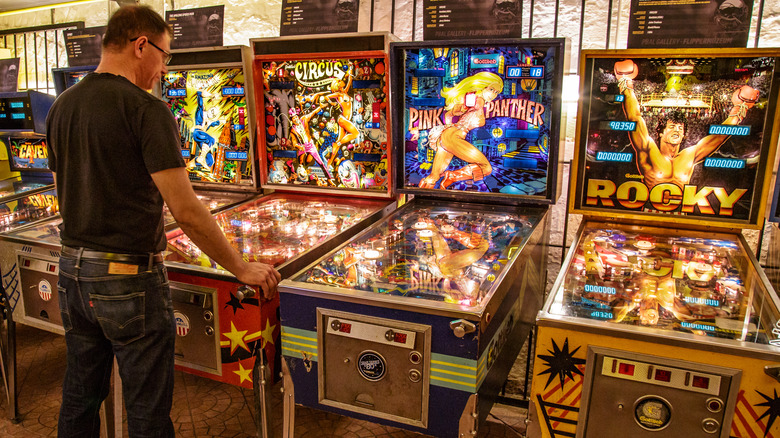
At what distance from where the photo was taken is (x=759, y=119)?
2090 millimetres

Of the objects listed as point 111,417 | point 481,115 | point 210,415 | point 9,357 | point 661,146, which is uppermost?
point 481,115

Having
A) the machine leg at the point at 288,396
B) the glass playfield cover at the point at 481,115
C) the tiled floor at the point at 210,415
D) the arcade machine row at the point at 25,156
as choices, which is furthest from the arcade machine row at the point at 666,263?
the arcade machine row at the point at 25,156

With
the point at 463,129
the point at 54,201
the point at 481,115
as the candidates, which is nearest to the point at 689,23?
the point at 481,115

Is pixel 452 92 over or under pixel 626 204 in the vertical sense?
over

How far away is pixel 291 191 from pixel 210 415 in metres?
1.32

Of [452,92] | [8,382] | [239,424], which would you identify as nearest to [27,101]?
[8,382]

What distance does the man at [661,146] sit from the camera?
220 centimetres

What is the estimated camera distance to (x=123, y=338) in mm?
1655

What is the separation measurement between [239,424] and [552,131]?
211 centimetres

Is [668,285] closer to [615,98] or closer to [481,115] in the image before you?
[615,98]

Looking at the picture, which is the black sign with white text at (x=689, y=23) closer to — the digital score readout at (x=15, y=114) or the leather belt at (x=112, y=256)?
the leather belt at (x=112, y=256)

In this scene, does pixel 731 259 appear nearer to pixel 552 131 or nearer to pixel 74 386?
pixel 552 131

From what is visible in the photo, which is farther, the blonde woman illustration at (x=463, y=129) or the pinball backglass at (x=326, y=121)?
the pinball backglass at (x=326, y=121)

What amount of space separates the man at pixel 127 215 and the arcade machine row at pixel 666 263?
1058mm
